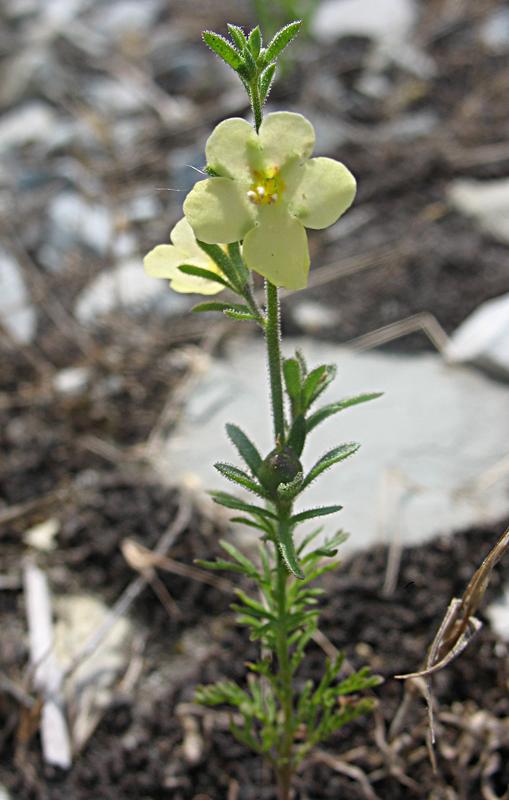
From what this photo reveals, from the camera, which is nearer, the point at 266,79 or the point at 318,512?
the point at 266,79

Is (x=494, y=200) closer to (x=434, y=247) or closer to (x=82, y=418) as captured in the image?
(x=434, y=247)

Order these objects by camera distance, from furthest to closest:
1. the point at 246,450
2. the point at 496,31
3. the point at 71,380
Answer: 1. the point at 496,31
2. the point at 71,380
3. the point at 246,450

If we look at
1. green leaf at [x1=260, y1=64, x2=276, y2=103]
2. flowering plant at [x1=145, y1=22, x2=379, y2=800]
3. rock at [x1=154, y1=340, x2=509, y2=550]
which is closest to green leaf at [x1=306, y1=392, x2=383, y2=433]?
flowering plant at [x1=145, y1=22, x2=379, y2=800]

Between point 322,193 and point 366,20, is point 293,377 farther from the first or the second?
point 366,20

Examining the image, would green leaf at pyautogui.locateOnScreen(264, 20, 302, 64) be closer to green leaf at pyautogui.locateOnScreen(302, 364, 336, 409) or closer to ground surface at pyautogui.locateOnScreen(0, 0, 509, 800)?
green leaf at pyautogui.locateOnScreen(302, 364, 336, 409)

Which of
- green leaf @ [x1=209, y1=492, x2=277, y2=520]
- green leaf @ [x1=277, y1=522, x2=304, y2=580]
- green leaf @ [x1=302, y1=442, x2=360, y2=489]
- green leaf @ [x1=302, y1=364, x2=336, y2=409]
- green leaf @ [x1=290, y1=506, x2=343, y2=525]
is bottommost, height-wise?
green leaf @ [x1=277, y1=522, x2=304, y2=580]

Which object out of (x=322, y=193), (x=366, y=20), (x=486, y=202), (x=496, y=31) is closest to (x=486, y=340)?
(x=486, y=202)

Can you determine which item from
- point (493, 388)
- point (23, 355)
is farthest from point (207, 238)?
point (23, 355)
